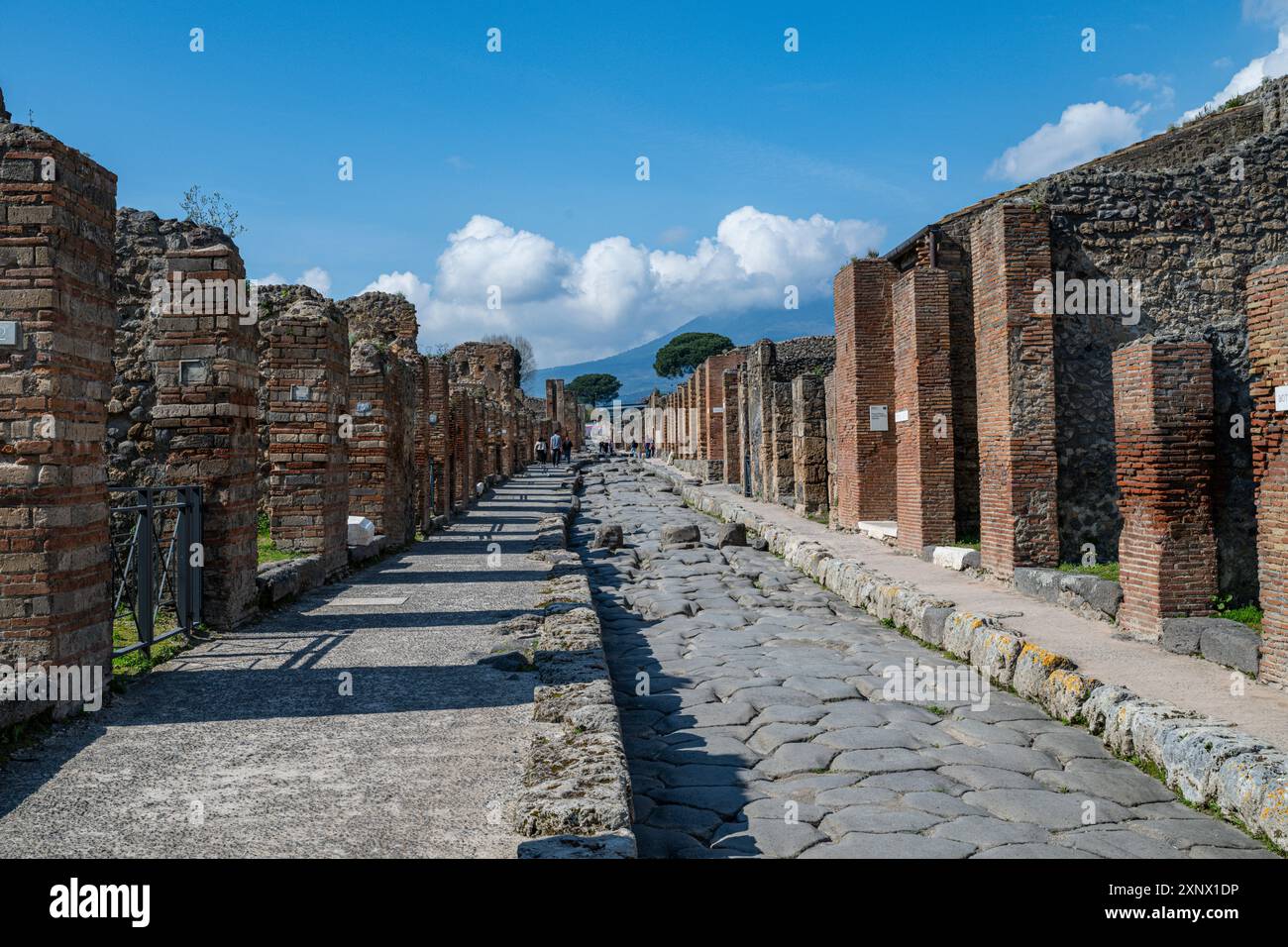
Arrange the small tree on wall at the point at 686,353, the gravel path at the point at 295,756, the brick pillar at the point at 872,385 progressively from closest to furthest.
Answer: the gravel path at the point at 295,756 → the brick pillar at the point at 872,385 → the small tree on wall at the point at 686,353

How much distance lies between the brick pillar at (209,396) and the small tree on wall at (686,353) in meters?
96.0

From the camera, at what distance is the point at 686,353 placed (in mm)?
105438

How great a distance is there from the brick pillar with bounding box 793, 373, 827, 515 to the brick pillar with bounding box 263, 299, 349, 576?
11.0 metres

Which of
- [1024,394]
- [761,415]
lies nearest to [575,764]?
[1024,394]

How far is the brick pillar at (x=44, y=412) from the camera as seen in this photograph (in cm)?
497

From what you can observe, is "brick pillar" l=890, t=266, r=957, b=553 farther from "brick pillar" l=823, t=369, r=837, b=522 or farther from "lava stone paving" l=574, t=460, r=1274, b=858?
"brick pillar" l=823, t=369, r=837, b=522

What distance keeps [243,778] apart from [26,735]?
1.37 meters

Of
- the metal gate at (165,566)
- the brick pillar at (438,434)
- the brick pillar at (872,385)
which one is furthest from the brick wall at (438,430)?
the metal gate at (165,566)

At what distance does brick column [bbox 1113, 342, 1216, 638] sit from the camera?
23.6ft

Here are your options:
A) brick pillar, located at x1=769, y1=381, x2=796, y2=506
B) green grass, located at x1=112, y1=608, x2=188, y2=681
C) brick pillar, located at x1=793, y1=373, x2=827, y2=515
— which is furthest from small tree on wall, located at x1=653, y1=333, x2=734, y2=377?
green grass, located at x1=112, y1=608, x2=188, y2=681

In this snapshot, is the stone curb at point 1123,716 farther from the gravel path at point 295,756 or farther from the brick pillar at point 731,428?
the brick pillar at point 731,428

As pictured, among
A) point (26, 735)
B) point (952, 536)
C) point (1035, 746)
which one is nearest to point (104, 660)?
point (26, 735)

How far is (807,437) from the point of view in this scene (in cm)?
1903

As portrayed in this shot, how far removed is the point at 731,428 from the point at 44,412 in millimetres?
25222
